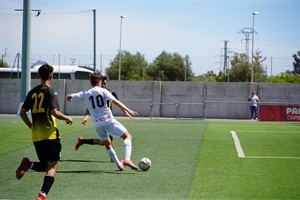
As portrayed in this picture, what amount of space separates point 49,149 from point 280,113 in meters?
25.8

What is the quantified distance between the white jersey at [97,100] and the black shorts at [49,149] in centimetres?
239

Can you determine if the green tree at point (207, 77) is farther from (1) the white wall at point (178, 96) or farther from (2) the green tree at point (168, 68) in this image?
(1) the white wall at point (178, 96)

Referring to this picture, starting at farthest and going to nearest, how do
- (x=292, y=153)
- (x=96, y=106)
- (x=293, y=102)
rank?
(x=293, y=102), (x=292, y=153), (x=96, y=106)

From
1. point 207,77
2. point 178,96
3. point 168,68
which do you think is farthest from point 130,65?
point 178,96

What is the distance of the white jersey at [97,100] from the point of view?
10328 mm

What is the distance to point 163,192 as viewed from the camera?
8758mm

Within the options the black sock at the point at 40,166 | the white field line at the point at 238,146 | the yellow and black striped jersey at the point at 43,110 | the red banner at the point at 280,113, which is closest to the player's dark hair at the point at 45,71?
the yellow and black striped jersey at the point at 43,110

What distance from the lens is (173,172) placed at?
1082cm

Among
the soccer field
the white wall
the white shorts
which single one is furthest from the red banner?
the white shorts

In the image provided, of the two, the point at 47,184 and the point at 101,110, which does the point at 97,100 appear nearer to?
the point at 101,110

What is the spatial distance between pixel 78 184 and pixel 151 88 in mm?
30823

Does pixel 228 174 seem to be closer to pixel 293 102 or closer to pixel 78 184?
pixel 78 184

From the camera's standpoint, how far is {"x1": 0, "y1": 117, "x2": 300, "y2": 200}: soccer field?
28.6ft

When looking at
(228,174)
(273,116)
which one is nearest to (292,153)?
(228,174)
